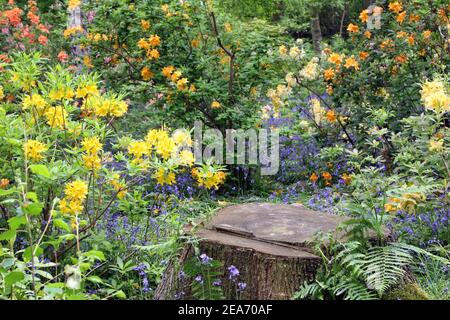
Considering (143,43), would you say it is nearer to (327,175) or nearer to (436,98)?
(327,175)

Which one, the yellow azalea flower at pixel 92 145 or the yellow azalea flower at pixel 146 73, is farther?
the yellow azalea flower at pixel 146 73

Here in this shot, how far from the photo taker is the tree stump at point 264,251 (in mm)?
3289

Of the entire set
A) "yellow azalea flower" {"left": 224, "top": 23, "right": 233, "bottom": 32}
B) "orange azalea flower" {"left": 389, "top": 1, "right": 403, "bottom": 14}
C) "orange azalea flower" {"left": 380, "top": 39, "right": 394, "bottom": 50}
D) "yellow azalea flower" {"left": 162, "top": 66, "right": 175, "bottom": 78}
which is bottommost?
"yellow azalea flower" {"left": 162, "top": 66, "right": 175, "bottom": 78}

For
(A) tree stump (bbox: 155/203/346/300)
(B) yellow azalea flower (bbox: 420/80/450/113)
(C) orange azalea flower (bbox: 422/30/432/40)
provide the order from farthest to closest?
(C) orange azalea flower (bbox: 422/30/432/40), (B) yellow azalea flower (bbox: 420/80/450/113), (A) tree stump (bbox: 155/203/346/300)

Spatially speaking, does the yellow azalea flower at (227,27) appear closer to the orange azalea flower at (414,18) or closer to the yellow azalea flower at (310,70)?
the yellow azalea flower at (310,70)

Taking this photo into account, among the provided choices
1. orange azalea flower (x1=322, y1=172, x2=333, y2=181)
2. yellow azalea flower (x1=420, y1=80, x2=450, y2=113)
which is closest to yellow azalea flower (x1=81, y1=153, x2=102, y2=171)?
yellow azalea flower (x1=420, y1=80, x2=450, y2=113)

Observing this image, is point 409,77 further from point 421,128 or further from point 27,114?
point 27,114

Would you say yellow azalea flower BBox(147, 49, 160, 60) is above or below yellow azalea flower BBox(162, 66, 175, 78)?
above

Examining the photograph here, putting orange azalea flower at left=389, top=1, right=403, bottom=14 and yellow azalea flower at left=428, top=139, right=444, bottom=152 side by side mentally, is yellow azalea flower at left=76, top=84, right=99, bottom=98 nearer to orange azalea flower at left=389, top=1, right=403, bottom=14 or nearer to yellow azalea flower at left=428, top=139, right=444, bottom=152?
yellow azalea flower at left=428, top=139, right=444, bottom=152

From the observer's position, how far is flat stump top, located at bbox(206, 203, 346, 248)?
351 centimetres

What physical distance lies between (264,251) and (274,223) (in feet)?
1.40

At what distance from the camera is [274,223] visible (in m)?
3.72

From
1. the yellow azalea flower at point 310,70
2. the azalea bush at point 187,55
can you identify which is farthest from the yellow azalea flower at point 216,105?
the yellow azalea flower at point 310,70

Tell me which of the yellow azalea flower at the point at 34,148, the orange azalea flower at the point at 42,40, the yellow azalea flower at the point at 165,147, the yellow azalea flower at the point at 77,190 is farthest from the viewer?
the orange azalea flower at the point at 42,40
